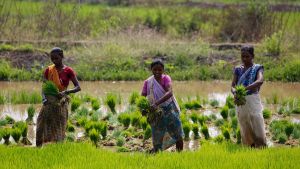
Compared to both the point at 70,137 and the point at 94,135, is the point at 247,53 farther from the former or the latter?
A: the point at 70,137

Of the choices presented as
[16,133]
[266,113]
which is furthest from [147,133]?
[266,113]

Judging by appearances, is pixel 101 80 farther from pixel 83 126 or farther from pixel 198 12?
pixel 198 12

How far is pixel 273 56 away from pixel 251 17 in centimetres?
271

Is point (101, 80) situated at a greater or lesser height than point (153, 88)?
lesser

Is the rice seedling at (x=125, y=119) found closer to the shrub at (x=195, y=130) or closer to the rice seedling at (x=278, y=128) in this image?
the shrub at (x=195, y=130)

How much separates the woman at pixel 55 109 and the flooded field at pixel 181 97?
3.80 feet

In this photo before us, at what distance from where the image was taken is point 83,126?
387 inches

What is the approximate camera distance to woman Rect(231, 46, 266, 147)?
7.70 m

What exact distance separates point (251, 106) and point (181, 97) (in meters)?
5.44

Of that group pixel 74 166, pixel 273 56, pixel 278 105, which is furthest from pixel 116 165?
pixel 273 56

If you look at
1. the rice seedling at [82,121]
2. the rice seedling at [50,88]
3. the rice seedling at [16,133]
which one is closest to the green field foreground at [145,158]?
the rice seedling at [50,88]

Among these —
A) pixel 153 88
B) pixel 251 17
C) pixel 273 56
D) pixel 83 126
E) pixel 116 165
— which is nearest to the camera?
pixel 116 165

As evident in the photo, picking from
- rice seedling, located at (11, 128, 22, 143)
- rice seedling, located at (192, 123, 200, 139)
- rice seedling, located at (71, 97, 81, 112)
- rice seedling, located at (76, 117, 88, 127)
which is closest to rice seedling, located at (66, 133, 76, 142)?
rice seedling, located at (76, 117, 88, 127)

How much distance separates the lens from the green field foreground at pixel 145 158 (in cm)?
678
